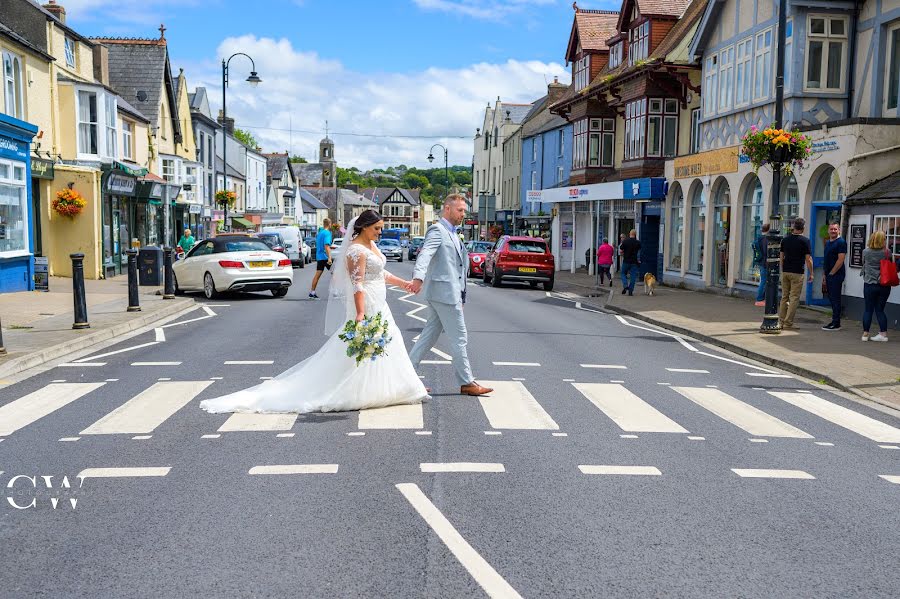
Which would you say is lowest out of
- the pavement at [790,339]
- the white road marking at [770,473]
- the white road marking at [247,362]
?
the pavement at [790,339]

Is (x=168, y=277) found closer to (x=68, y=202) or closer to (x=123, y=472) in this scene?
(x=68, y=202)

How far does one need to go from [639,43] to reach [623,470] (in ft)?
99.1

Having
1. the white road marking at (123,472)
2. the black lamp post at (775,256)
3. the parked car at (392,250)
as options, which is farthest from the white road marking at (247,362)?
the parked car at (392,250)

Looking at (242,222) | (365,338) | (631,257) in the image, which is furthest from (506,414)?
(242,222)

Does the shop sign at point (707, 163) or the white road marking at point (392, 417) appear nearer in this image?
the white road marking at point (392, 417)

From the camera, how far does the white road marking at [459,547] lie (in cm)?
389

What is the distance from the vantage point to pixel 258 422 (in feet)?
23.5

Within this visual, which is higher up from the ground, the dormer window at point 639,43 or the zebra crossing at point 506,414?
the dormer window at point 639,43

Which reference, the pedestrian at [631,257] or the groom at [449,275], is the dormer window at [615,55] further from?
the groom at [449,275]

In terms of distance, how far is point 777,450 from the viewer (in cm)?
659

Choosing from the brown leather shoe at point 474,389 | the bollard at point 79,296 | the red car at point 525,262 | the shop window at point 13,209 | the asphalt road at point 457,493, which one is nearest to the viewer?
the asphalt road at point 457,493

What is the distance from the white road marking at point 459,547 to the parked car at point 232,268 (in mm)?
15537

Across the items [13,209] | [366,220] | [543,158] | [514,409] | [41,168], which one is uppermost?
[543,158]

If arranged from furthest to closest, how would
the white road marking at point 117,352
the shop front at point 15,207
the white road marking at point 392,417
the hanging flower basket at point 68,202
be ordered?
1. the hanging flower basket at point 68,202
2. the shop front at point 15,207
3. the white road marking at point 117,352
4. the white road marking at point 392,417
